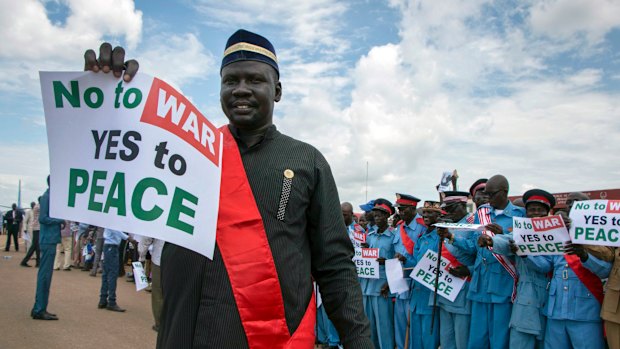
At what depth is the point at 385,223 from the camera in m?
8.11

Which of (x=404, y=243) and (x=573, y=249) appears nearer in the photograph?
(x=573, y=249)

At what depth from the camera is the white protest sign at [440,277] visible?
6156 millimetres

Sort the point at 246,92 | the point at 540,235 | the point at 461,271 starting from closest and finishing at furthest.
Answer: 1. the point at 246,92
2. the point at 540,235
3. the point at 461,271

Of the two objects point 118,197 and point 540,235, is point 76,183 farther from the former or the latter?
point 540,235

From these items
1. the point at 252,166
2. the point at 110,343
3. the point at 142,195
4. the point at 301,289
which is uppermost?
the point at 252,166

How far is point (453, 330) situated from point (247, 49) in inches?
211

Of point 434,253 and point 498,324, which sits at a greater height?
point 434,253

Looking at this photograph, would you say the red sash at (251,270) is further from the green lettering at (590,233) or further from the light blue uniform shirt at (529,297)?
the light blue uniform shirt at (529,297)

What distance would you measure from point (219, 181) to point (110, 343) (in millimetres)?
6474

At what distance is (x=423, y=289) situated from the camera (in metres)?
6.83

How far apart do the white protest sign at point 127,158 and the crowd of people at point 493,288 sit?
4.17 m

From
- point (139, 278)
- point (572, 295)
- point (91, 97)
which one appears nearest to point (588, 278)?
point (572, 295)

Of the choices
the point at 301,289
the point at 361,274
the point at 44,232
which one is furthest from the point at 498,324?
the point at 44,232

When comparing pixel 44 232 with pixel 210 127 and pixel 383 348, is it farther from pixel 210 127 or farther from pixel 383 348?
pixel 210 127
